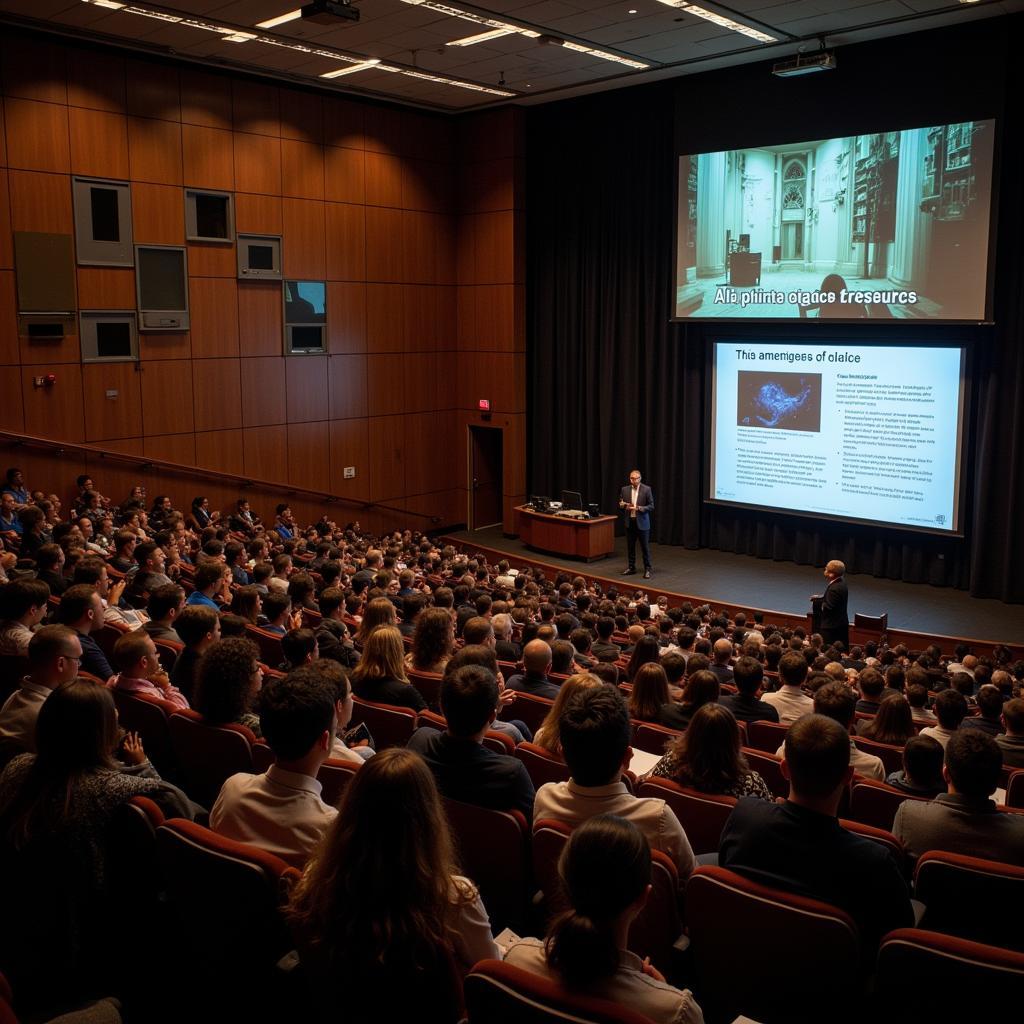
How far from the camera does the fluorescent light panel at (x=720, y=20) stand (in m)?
9.93

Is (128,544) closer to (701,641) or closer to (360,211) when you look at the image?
(701,641)

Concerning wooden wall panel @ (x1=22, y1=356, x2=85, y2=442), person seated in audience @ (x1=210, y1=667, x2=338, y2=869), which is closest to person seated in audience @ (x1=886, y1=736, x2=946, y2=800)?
person seated in audience @ (x1=210, y1=667, x2=338, y2=869)

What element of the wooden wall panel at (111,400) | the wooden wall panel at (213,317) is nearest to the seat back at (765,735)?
the wooden wall panel at (111,400)

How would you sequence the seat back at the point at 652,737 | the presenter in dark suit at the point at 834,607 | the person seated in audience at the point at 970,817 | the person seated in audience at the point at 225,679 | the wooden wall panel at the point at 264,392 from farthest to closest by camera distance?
the wooden wall panel at the point at 264,392 → the presenter in dark suit at the point at 834,607 → the seat back at the point at 652,737 → the person seated in audience at the point at 225,679 → the person seated in audience at the point at 970,817

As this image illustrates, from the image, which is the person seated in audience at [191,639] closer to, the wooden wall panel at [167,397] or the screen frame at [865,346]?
the wooden wall panel at [167,397]

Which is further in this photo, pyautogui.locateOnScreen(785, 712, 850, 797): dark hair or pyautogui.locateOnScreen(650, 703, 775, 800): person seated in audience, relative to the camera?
pyautogui.locateOnScreen(650, 703, 775, 800): person seated in audience

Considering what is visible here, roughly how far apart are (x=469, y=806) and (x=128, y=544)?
5.27 metres

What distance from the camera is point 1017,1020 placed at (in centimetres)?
204

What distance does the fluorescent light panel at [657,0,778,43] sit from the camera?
9930 millimetres

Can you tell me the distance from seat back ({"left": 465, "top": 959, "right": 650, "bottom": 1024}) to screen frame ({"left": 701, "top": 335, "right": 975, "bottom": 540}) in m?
10.7

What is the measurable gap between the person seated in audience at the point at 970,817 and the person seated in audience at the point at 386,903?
1.84 metres

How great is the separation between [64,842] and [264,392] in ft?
36.3

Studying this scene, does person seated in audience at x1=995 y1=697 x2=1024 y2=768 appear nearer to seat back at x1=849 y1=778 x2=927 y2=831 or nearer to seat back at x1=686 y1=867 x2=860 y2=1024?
seat back at x1=849 y1=778 x2=927 y2=831

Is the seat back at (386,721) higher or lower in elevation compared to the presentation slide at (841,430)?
lower
